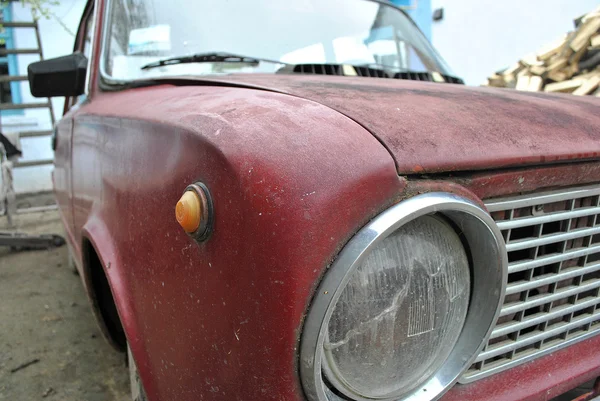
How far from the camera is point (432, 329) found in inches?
38.6

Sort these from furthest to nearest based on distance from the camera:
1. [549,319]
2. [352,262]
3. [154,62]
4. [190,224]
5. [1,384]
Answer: [1,384] < [154,62] < [549,319] < [190,224] < [352,262]

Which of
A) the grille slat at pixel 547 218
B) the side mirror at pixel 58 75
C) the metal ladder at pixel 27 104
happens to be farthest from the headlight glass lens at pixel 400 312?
the metal ladder at pixel 27 104

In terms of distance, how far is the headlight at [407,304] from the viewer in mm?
812

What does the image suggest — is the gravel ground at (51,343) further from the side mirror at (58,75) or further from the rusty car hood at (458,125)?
the rusty car hood at (458,125)

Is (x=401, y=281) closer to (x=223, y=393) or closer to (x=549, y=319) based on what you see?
(x=223, y=393)

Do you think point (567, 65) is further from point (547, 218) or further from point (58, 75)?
point (58, 75)

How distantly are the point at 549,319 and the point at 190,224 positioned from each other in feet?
3.20

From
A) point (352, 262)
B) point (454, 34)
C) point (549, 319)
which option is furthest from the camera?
point (454, 34)

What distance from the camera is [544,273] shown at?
4.03ft

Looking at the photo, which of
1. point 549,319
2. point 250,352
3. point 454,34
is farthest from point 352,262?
point 454,34

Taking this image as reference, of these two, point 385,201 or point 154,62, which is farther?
point 154,62

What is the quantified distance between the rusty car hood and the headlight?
0.12m

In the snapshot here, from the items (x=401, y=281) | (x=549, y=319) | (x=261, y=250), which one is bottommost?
(x=549, y=319)

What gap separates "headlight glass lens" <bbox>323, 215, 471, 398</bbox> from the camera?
87 centimetres
